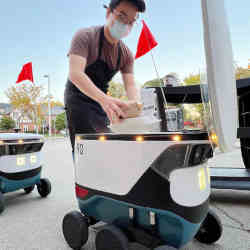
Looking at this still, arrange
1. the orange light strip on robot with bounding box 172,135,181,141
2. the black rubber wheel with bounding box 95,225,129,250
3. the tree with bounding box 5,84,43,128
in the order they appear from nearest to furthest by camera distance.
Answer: the orange light strip on robot with bounding box 172,135,181,141
the black rubber wheel with bounding box 95,225,129,250
the tree with bounding box 5,84,43,128

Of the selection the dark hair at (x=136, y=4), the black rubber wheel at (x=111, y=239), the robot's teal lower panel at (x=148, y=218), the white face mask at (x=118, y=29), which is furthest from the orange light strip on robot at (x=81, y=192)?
the dark hair at (x=136, y=4)

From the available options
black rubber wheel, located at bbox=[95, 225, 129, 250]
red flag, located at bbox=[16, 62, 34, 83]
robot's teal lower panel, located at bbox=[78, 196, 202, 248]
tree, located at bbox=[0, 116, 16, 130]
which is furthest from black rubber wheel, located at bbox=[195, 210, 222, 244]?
tree, located at bbox=[0, 116, 16, 130]

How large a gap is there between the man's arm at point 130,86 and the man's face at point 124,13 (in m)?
0.34

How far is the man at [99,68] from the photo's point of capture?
1.17m

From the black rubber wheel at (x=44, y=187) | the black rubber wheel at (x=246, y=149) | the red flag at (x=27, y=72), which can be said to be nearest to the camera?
the red flag at (x=27, y=72)

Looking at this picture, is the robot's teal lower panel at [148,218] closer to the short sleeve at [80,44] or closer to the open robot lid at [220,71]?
the open robot lid at [220,71]

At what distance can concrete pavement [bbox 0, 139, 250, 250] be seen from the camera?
133cm

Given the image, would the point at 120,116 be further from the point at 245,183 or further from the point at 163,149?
the point at 245,183

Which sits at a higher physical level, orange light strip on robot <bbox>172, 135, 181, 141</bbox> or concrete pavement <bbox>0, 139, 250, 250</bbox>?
orange light strip on robot <bbox>172, 135, 181, 141</bbox>

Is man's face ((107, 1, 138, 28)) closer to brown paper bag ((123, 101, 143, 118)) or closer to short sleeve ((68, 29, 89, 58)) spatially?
short sleeve ((68, 29, 89, 58))

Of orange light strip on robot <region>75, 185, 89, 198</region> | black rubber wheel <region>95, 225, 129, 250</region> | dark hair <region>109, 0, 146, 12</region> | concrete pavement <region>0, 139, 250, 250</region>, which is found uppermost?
dark hair <region>109, 0, 146, 12</region>

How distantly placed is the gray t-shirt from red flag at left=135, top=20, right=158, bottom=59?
118 mm

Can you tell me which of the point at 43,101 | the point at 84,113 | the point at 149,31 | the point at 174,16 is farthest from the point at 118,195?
the point at 43,101

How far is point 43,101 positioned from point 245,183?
72.7ft
